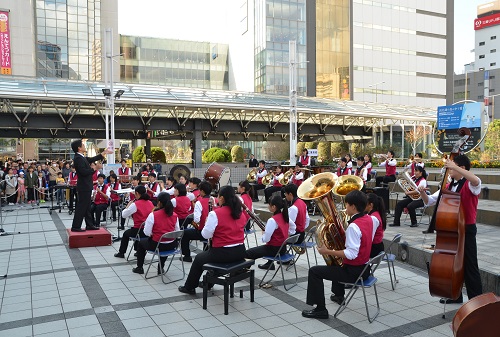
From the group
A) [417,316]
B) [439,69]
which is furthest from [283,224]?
[439,69]

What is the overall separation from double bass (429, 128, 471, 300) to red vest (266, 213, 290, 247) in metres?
2.30

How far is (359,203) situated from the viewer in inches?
190

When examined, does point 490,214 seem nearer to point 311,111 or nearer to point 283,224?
point 283,224

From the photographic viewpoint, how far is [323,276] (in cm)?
504

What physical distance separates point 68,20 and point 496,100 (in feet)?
255

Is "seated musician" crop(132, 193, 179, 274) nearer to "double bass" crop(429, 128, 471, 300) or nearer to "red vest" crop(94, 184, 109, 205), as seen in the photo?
"double bass" crop(429, 128, 471, 300)

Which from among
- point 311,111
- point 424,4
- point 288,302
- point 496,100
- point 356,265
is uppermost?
point 424,4

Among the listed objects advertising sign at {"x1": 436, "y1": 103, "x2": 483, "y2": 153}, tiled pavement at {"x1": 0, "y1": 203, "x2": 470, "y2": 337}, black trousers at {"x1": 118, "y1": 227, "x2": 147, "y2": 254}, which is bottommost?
tiled pavement at {"x1": 0, "y1": 203, "x2": 470, "y2": 337}

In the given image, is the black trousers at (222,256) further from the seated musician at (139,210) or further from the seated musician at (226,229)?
the seated musician at (139,210)

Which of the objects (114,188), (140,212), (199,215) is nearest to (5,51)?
(114,188)

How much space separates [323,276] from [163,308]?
2.20 m

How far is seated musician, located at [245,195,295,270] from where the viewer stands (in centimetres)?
626

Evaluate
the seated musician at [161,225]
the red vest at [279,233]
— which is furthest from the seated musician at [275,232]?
the seated musician at [161,225]

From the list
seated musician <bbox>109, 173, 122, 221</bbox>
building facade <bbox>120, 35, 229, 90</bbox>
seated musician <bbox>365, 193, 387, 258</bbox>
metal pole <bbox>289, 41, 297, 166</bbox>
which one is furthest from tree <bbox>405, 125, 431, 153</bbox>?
building facade <bbox>120, 35, 229, 90</bbox>
